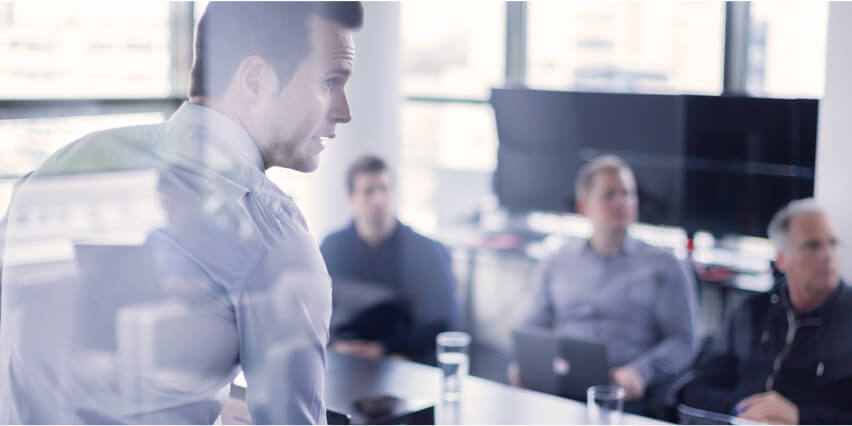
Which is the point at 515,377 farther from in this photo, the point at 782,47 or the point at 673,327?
the point at 782,47

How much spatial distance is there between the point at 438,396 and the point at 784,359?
1.00m

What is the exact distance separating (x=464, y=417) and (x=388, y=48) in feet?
2.86

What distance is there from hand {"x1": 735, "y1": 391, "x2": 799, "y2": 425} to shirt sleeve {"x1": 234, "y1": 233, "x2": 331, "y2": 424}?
1.52 meters

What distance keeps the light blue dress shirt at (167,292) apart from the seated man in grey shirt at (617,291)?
2.05 metres

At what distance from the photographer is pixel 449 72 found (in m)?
4.67

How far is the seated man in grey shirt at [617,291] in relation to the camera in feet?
9.45

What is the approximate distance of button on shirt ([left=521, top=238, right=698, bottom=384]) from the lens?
2855mm

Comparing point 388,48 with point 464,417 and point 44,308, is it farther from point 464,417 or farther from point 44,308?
point 44,308

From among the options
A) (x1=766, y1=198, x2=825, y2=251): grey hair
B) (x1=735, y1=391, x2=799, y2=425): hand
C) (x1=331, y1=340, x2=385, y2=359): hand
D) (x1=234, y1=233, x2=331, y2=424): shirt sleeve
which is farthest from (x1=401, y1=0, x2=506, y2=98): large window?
(x1=234, y1=233, x2=331, y2=424): shirt sleeve

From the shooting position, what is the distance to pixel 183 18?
1.90 metres

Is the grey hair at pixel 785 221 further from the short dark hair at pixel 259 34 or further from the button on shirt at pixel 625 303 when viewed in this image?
the short dark hair at pixel 259 34

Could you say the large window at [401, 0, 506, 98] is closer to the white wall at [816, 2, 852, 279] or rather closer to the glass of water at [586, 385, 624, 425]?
the white wall at [816, 2, 852, 279]

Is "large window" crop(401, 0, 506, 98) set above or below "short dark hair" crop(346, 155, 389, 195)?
above

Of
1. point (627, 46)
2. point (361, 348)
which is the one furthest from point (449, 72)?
point (361, 348)
